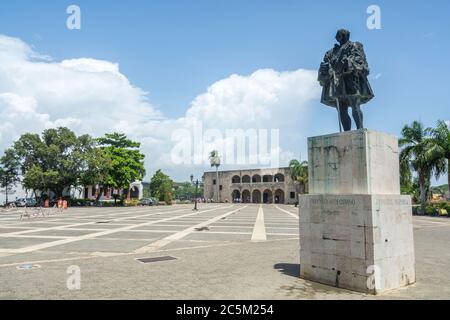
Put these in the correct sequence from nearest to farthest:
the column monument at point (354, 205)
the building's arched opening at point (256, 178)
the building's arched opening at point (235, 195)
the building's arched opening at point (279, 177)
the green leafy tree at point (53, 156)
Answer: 1. the column monument at point (354, 205)
2. the green leafy tree at point (53, 156)
3. the building's arched opening at point (279, 177)
4. the building's arched opening at point (256, 178)
5. the building's arched opening at point (235, 195)

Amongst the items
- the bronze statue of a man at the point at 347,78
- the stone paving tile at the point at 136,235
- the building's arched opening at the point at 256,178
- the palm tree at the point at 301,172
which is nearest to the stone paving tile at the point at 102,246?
the stone paving tile at the point at 136,235

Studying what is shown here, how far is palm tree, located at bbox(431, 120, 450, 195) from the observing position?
1177 inches

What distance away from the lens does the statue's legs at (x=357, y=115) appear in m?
6.71

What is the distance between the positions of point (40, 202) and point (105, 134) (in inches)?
546

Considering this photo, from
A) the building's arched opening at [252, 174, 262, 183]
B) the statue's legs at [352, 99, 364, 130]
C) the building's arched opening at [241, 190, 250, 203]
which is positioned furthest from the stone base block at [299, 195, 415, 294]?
the building's arched opening at [241, 190, 250, 203]

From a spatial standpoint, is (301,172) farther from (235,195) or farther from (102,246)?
(102,246)

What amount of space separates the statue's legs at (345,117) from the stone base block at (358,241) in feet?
5.47

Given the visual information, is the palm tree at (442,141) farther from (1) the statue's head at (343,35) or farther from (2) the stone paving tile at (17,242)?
(2) the stone paving tile at (17,242)

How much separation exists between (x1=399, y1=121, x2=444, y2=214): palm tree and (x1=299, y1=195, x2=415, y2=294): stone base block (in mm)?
28042

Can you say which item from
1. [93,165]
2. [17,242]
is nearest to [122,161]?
[93,165]

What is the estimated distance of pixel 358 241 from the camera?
5719 millimetres
